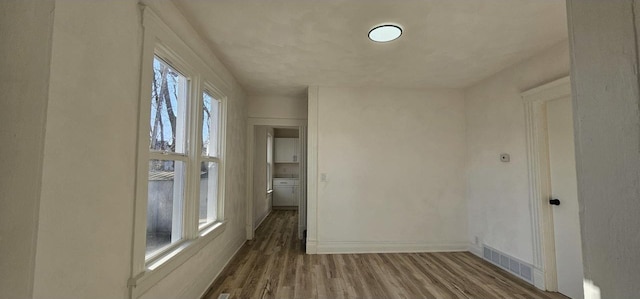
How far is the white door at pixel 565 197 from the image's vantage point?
251 centimetres

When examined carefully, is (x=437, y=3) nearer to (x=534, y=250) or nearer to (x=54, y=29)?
(x=54, y=29)

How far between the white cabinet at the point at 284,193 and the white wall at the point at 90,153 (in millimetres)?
5980

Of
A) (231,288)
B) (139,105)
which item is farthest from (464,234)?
(139,105)

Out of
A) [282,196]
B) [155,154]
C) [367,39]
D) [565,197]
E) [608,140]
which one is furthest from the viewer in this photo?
[282,196]

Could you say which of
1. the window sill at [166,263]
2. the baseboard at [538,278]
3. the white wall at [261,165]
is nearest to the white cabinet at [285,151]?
the white wall at [261,165]

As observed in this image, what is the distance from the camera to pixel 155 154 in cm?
181

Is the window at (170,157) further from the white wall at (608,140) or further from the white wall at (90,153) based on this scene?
the white wall at (608,140)

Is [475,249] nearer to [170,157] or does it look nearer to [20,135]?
[170,157]

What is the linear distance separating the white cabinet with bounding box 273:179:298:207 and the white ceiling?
4613mm

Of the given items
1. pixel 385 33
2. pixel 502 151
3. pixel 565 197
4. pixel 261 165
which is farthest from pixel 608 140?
pixel 261 165

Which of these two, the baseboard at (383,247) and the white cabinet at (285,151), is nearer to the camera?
the baseboard at (383,247)

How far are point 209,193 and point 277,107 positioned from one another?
201 cm

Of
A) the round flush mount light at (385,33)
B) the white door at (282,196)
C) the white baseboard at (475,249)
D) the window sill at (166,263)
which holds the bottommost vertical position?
the white baseboard at (475,249)

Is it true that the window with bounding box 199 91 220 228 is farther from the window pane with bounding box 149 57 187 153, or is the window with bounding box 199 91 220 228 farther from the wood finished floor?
the wood finished floor
